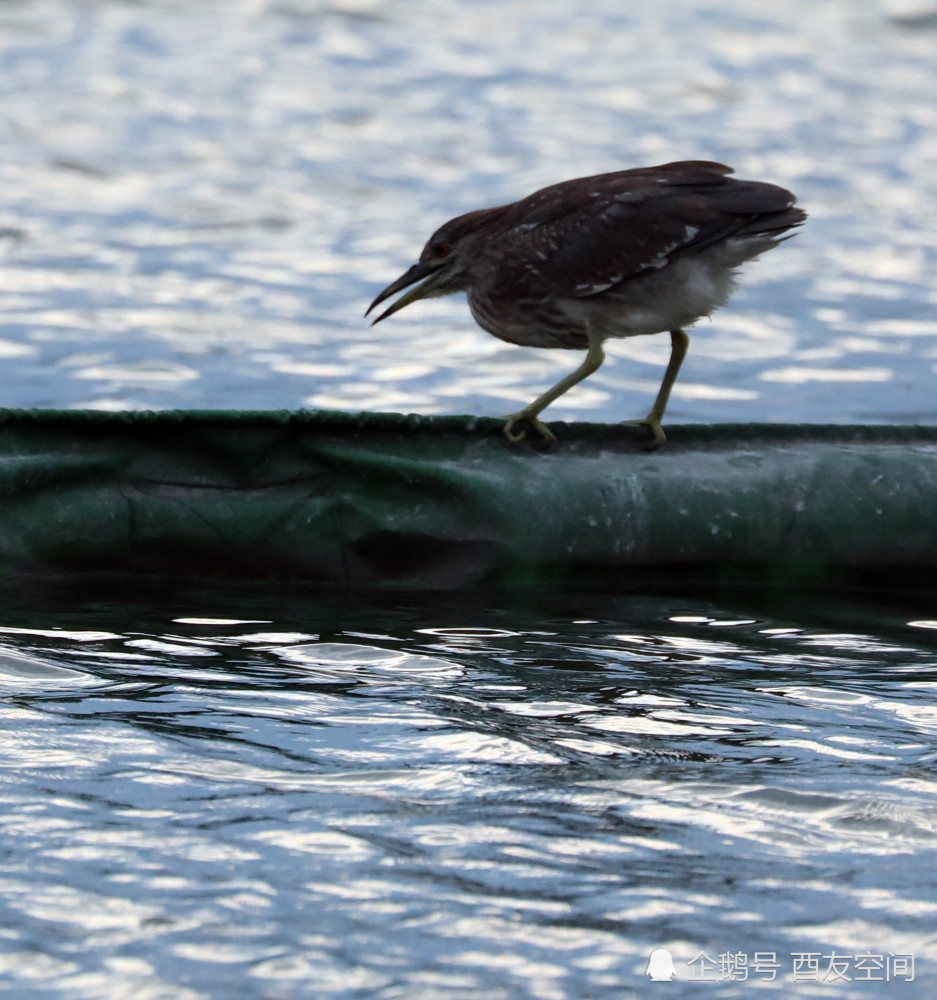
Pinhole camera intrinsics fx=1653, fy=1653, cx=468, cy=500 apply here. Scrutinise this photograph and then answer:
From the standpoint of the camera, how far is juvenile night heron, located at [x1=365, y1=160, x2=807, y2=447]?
17.6 feet

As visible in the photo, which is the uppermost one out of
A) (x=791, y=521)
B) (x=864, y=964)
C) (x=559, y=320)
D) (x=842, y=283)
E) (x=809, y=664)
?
(x=842, y=283)

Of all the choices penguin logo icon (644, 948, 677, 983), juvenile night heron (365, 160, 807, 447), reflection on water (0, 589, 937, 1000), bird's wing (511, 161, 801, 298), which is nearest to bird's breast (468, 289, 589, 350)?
juvenile night heron (365, 160, 807, 447)

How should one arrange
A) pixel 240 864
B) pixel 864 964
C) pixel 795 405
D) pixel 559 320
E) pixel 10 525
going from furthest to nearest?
pixel 795 405 → pixel 559 320 → pixel 10 525 → pixel 240 864 → pixel 864 964

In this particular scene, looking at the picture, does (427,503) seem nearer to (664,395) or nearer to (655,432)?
(655,432)

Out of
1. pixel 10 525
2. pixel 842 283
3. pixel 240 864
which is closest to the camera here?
pixel 240 864

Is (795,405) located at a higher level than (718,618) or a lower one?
higher

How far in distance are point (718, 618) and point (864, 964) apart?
254 centimetres

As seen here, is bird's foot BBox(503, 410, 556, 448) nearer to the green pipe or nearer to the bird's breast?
the green pipe

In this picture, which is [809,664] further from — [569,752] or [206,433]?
[206,433]

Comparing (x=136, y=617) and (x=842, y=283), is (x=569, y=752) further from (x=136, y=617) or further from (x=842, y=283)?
(x=842, y=283)

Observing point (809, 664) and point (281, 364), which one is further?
point (281, 364)

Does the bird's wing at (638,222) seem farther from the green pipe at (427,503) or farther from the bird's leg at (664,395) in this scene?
the green pipe at (427,503)

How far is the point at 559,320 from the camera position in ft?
18.5

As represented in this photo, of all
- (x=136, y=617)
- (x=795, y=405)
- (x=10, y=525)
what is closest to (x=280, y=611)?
(x=136, y=617)
